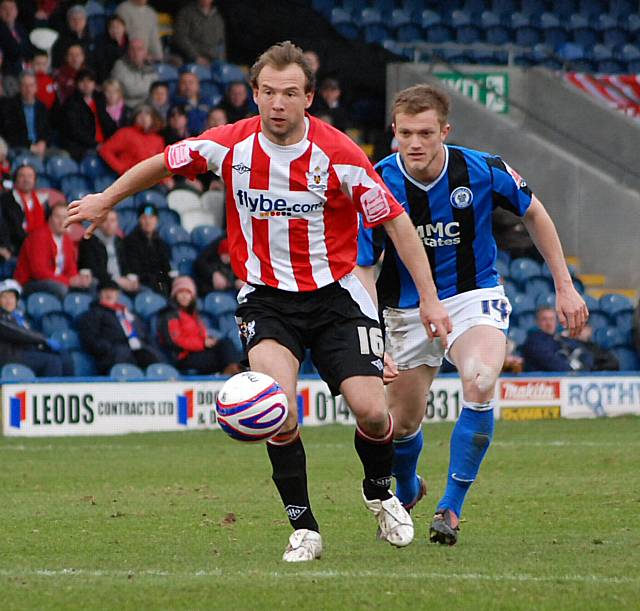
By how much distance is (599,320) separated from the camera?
63.0 feet

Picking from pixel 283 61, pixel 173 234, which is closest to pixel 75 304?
pixel 173 234

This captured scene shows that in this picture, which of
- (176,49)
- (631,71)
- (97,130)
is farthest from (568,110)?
(97,130)

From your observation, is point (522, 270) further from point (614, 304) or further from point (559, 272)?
point (559, 272)

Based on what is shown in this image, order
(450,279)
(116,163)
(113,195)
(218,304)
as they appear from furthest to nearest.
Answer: (116,163) → (218,304) → (450,279) → (113,195)

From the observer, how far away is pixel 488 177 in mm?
7379

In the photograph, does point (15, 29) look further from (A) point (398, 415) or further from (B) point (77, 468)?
(A) point (398, 415)

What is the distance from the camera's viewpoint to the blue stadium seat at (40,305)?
15.7 metres

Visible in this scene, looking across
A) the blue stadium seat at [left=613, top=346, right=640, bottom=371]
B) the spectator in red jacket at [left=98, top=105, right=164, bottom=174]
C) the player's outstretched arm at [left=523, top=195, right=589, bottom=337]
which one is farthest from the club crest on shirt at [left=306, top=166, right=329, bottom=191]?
the blue stadium seat at [left=613, top=346, right=640, bottom=371]

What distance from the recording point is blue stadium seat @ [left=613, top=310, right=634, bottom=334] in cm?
1912

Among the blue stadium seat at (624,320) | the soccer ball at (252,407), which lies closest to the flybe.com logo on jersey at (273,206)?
the soccer ball at (252,407)

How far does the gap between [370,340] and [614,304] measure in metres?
13.4

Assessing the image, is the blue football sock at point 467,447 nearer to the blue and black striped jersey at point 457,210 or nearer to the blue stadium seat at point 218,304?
the blue and black striped jersey at point 457,210

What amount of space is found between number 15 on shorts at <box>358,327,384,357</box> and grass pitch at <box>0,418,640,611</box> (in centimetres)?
90

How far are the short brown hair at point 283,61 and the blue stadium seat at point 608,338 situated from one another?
12945 millimetres
